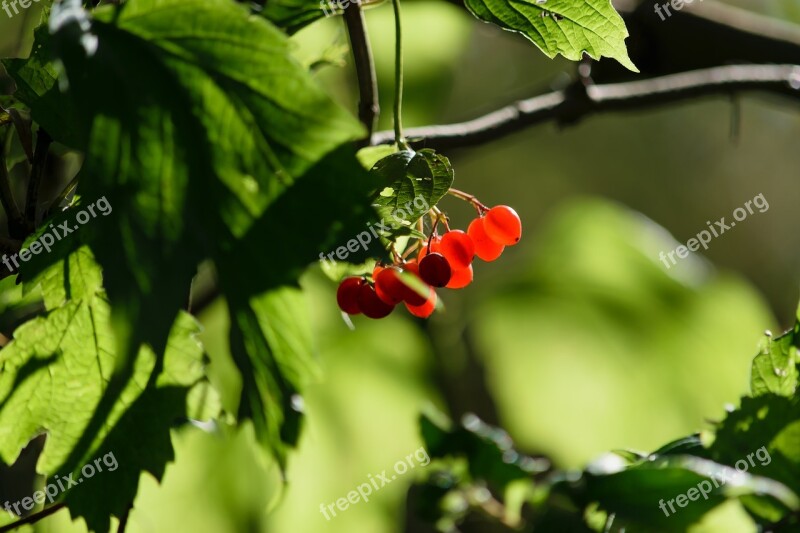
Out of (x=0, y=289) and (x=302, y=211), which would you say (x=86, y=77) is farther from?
(x=0, y=289)

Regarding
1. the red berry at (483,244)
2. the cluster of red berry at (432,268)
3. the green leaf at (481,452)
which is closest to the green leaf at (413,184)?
the cluster of red berry at (432,268)

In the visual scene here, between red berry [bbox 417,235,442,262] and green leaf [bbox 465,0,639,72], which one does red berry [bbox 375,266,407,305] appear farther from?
green leaf [bbox 465,0,639,72]

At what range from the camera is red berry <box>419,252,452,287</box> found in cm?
59

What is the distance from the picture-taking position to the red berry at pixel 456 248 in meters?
0.64

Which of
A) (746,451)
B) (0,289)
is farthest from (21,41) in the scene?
(746,451)

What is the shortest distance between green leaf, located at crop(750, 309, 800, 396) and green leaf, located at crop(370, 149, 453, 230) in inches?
10.5

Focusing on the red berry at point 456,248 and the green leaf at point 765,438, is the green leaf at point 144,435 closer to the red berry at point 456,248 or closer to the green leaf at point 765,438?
the red berry at point 456,248

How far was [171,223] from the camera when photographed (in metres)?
0.38

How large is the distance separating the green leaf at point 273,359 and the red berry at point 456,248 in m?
0.22

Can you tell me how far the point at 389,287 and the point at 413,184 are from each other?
0.12m

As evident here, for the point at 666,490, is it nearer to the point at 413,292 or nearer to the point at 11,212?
the point at 413,292

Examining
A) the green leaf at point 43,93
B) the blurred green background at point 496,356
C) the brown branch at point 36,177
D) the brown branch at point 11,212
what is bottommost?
the blurred green background at point 496,356

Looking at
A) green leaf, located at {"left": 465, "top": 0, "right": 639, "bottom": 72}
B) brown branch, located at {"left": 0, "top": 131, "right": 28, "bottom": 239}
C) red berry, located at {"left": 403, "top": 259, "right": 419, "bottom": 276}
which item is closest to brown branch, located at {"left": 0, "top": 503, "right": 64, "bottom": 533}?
brown branch, located at {"left": 0, "top": 131, "right": 28, "bottom": 239}

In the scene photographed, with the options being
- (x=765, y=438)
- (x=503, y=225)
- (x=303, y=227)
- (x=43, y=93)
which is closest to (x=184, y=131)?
(x=303, y=227)
